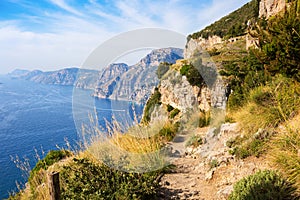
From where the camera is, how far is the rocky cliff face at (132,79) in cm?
542

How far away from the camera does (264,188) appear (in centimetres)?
290

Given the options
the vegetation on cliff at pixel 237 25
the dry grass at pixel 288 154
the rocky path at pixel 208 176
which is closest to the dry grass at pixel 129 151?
the rocky path at pixel 208 176

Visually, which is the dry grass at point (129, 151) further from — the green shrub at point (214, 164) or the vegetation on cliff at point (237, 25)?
the vegetation on cliff at point (237, 25)

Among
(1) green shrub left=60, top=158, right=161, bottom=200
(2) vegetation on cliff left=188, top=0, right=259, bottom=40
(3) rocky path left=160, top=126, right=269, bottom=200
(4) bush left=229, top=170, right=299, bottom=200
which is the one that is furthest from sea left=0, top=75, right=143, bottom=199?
(2) vegetation on cliff left=188, top=0, right=259, bottom=40

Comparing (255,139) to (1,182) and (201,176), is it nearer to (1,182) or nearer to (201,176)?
(201,176)

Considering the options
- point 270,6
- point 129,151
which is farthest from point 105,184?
point 270,6

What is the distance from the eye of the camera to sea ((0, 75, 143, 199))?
5065 millimetres

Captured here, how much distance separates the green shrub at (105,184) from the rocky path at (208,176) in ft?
1.34

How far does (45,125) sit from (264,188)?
46.4 meters

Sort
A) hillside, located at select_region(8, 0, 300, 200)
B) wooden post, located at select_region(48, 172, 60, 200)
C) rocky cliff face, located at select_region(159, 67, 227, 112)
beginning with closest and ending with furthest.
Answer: wooden post, located at select_region(48, 172, 60, 200) < hillside, located at select_region(8, 0, 300, 200) < rocky cliff face, located at select_region(159, 67, 227, 112)

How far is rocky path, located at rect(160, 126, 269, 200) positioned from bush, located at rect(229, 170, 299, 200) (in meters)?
0.36

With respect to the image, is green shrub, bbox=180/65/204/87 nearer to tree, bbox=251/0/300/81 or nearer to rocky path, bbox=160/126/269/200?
tree, bbox=251/0/300/81

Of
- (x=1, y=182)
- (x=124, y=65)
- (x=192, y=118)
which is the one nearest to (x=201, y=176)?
(x=124, y=65)

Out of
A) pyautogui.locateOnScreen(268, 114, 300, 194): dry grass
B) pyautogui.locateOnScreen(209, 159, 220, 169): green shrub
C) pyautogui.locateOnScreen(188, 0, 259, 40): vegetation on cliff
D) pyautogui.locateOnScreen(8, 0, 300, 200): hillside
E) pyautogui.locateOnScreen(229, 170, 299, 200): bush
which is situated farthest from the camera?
pyautogui.locateOnScreen(188, 0, 259, 40): vegetation on cliff
